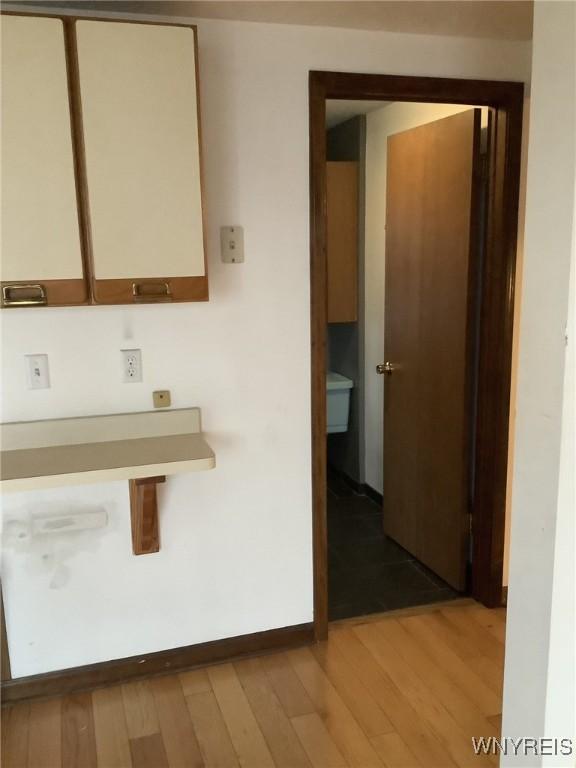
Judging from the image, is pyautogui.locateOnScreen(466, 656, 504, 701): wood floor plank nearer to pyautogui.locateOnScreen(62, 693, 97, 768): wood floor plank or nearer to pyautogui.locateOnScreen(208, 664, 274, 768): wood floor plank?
pyautogui.locateOnScreen(208, 664, 274, 768): wood floor plank

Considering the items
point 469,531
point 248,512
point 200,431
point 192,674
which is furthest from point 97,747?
point 469,531

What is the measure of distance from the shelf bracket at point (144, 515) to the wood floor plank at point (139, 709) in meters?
0.50

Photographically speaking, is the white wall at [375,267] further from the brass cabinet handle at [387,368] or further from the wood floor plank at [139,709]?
the wood floor plank at [139,709]

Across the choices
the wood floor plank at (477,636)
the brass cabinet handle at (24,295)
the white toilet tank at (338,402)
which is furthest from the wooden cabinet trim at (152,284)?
the white toilet tank at (338,402)

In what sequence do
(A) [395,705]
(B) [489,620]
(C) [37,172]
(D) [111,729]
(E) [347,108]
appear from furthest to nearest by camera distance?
(E) [347,108], (B) [489,620], (A) [395,705], (D) [111,729], (C) [37,172]

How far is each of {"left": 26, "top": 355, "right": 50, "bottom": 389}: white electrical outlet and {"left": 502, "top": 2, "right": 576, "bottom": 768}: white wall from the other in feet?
4.83

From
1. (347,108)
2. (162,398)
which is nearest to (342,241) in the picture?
(347,108)

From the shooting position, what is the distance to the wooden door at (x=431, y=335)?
2791 millimetres

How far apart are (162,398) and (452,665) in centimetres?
147

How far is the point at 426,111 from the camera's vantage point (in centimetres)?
319

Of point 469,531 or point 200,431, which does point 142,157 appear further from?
point 469,531

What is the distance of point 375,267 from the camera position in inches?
153

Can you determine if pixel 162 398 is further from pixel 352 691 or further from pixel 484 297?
pixel 484 297

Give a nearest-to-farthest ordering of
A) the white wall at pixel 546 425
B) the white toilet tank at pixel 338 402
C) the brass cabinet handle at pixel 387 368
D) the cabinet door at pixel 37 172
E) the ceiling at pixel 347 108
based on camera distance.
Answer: the white wall at pixel 546 425 → the cabinet door at pixel 37 172 → the brass cabinet handle at pixel 387 368 → the ceiling at pixel 347 108 → the white toilet tank at pixel 338 402
